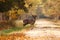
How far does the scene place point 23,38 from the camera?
2742 millimetres

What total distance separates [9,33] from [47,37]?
2.59 ft

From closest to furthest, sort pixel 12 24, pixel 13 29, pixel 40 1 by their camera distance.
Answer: pixel 13 29, pixel 12 24, pixel 40 1

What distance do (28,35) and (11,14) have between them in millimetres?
733

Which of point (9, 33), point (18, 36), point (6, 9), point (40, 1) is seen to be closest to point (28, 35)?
point (18, 36)

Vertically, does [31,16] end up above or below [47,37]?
above

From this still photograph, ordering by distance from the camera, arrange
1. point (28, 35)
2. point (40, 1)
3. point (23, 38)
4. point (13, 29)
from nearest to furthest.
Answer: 1. point (23, 38)
2. point (28, 35)
3. point (13, 29)
4. point (40, 1)

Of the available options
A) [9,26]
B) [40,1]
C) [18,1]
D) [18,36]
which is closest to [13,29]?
[9,26]

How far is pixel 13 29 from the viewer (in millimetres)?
3266

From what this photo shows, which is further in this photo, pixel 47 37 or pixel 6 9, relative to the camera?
pixel 6 9

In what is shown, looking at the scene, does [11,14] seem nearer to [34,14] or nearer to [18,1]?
[18,1]

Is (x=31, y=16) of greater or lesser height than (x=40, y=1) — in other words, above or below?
below

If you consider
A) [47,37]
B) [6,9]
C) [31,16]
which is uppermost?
[6,9]

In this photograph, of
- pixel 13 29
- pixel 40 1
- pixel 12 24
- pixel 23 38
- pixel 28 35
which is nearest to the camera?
pixel 23 38

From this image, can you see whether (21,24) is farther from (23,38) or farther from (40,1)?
(23,38)
